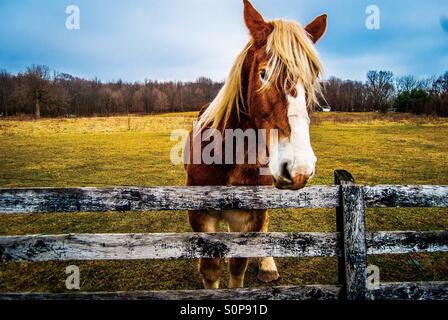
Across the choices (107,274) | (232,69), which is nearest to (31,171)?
(107,274)

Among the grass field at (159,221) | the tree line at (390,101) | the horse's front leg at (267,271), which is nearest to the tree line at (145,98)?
the tree line at (390,101)

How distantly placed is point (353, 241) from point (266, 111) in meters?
1.53

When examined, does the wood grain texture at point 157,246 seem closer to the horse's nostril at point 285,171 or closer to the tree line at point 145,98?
the horse's nostril at point 285,171

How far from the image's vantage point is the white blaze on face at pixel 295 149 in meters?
1.80

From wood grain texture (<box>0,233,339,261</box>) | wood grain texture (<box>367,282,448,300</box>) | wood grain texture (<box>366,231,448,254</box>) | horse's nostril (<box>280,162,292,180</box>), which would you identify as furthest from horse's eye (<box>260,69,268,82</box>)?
wood grain texture (<box>367,282,448,300</box>)

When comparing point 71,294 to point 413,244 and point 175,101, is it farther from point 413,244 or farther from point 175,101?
point 175,101

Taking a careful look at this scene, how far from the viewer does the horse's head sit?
1.85 metres

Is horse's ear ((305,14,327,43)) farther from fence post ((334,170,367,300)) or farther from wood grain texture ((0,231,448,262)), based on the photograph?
wood grain texture ((0,231,448,262))

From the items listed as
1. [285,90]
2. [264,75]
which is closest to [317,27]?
[264,75]

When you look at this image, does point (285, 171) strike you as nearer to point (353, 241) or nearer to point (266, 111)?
point (266, 111)

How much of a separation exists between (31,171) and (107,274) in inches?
375

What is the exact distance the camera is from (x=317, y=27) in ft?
8.51

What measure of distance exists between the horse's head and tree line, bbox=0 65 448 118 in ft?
129

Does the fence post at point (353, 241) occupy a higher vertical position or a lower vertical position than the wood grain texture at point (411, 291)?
higher
